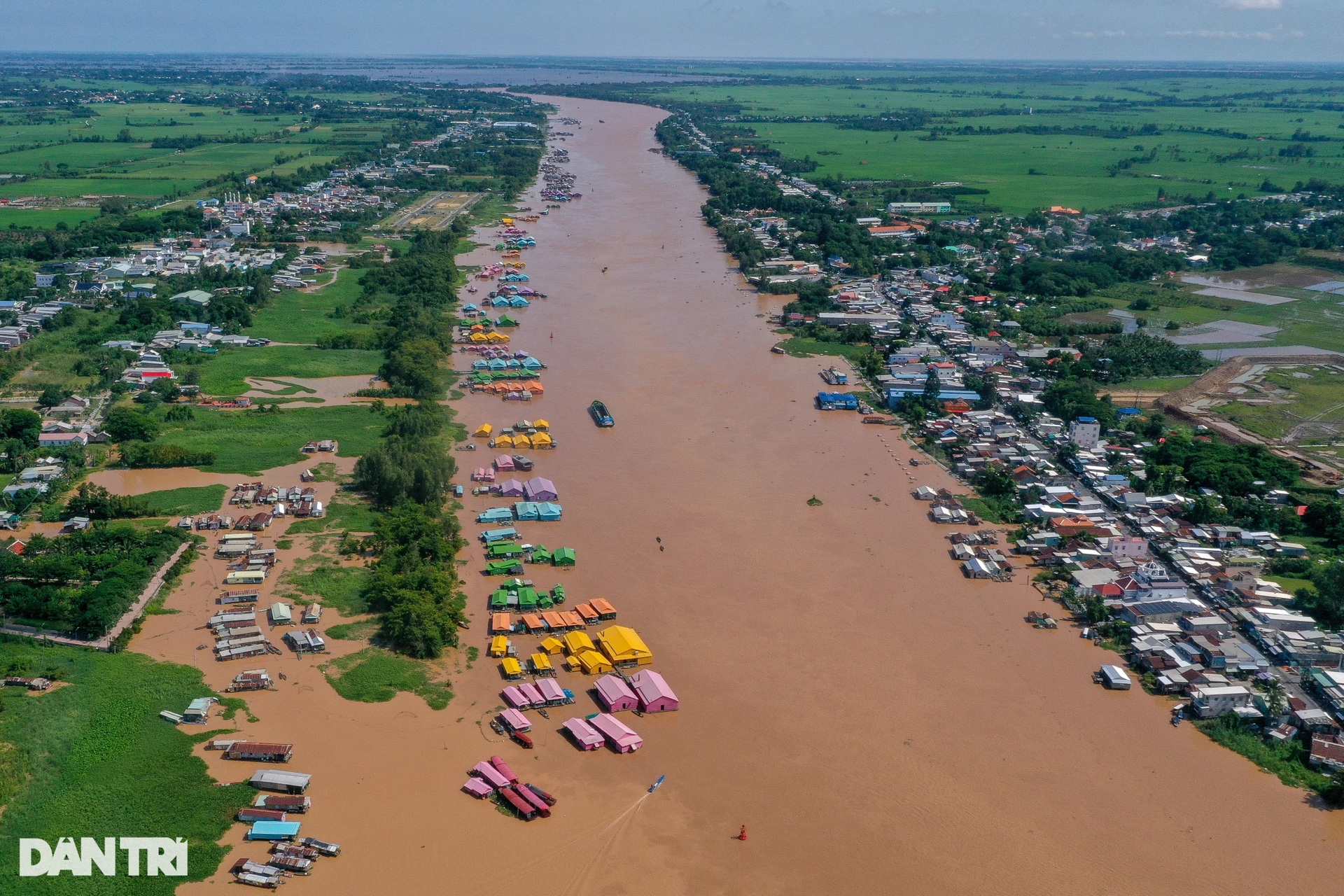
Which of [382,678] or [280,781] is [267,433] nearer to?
[382,678]

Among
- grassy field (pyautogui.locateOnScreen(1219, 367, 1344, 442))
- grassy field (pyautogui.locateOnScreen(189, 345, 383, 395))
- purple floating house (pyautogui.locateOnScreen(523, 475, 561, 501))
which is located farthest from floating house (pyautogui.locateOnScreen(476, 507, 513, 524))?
grassy field (pyautogui.locateOnScreen(1219, 367, 1344, 442))

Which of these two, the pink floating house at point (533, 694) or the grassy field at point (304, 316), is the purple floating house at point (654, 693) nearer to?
the pink floating house at point (533, 694)

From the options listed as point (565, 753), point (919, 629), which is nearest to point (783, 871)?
point (565, 753)

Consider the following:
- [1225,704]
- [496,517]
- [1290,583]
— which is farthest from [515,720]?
[1290,583]

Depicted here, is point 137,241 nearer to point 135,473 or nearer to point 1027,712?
point 135,473

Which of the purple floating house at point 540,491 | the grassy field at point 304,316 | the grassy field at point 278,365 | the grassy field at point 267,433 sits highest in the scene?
the grassy field at point 304,316

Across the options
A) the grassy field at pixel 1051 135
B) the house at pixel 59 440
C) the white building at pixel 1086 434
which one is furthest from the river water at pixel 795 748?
the grassy field at pixel 1051 135
